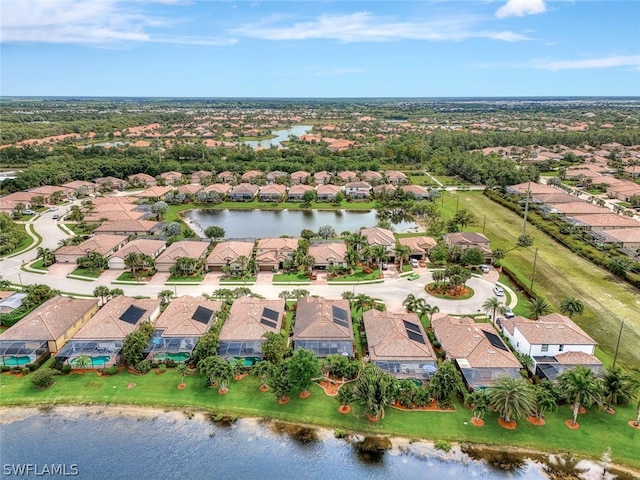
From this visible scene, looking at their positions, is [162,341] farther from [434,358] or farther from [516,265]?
[516,265]

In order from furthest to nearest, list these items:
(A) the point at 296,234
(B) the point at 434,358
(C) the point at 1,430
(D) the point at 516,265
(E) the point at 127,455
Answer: (A) the point at 296,234 < (D) the point at 516,265 < (B) the point at 434,358 < (C) the point at 1,430 < (E) the point at 127,455

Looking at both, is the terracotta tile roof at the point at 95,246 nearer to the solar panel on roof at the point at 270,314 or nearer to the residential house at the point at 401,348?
the solar panel on roof at the point at 270,314

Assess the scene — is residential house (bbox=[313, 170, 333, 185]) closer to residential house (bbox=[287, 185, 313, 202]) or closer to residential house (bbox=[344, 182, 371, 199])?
residential house (bbox=[287, 185, 313, 202])

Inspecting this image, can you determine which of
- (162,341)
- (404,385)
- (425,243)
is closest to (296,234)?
(425,243)

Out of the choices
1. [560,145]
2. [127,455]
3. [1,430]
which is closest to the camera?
[127,455]

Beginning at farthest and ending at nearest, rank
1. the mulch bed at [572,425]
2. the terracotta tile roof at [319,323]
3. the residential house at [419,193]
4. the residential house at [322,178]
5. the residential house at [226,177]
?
the residential house at [226,177], the residential house at [322,178], the residential house at [419,193], the terracotta tile roof at [319,323], the mulch bed at [572,425]

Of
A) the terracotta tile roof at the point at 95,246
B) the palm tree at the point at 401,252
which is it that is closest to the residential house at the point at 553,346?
the palm tree at the point at 401,252

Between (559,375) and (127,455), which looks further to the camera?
(559,375)

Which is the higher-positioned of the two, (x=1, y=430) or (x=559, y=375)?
(x=559, y=375)
